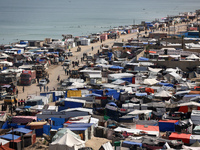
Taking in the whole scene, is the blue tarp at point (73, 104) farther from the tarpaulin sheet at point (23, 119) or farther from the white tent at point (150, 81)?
the white tent at point (150, 81)

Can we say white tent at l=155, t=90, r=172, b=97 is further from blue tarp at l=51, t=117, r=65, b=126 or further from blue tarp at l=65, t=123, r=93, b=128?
blue tarp at l=65, t=123, r=93, b=128

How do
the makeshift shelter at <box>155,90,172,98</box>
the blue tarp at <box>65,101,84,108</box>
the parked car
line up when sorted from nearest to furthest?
the blue tarp at <box>65,101,84,108</box> → the makeshift shelter at <box>155,90,172,98</box> → the parked car

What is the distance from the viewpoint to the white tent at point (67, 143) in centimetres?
1095

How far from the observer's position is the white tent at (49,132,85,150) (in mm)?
10945

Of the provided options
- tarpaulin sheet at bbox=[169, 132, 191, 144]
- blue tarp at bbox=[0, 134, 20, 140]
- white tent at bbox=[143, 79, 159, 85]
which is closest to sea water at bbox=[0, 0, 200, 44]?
white tent at bbox=[143, 79, 159, 85]

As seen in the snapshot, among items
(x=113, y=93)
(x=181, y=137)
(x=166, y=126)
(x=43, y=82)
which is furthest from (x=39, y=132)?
(x=43, y=82)

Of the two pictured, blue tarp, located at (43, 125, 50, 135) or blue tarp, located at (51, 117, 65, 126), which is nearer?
blue tarp, located at (43, 125, 50, 135)

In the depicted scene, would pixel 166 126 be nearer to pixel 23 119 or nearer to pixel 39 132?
pixel 39 132

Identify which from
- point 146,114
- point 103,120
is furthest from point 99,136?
point 146,114

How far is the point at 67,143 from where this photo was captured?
10984 mm

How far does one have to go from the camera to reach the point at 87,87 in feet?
66.9

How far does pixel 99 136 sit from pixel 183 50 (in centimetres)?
1877

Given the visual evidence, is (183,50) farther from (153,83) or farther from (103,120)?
(103,120)

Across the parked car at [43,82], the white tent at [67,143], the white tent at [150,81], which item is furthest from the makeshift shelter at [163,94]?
the parked car at [43,82]
